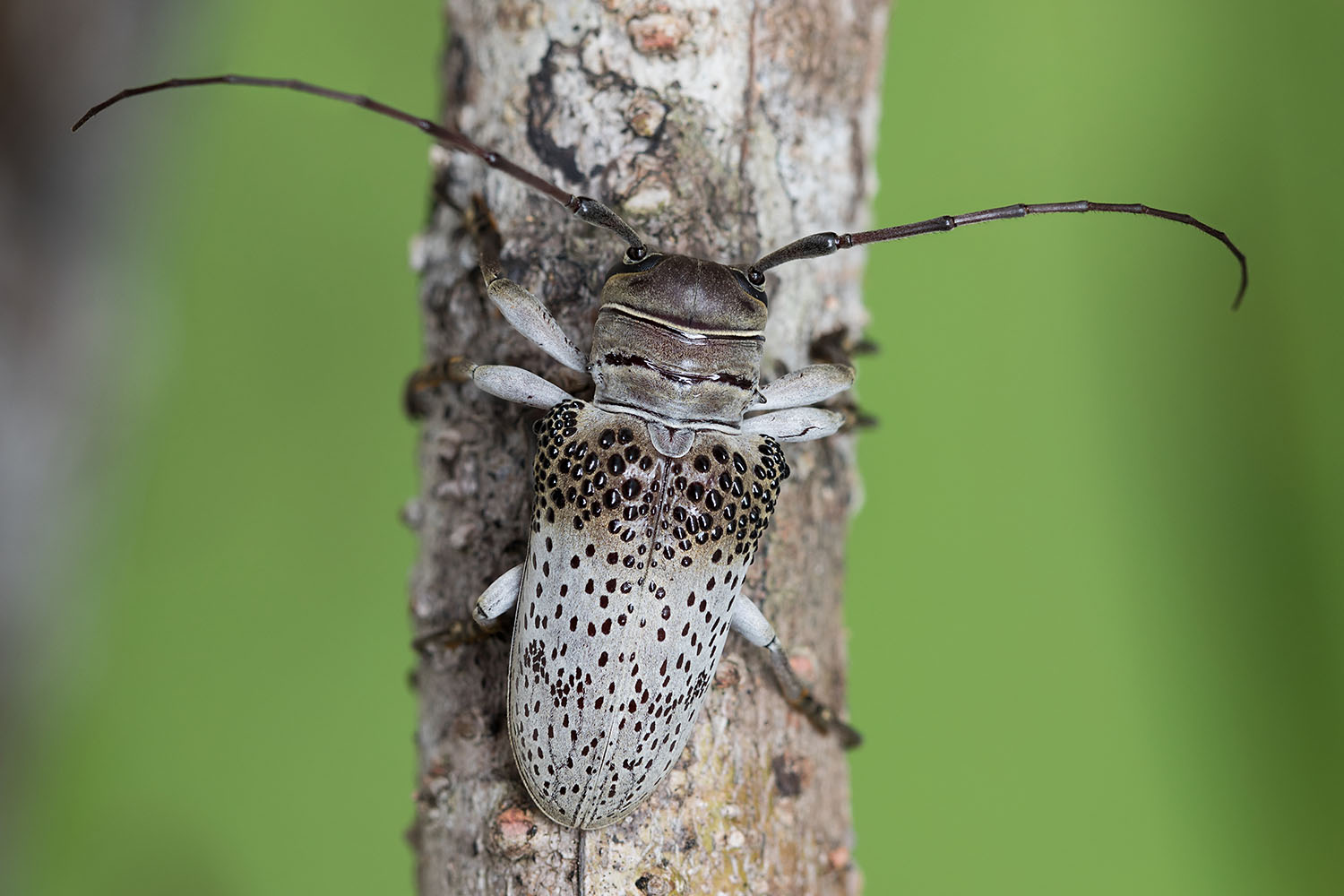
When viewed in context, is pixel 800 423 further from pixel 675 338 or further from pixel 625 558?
pixel 625 558

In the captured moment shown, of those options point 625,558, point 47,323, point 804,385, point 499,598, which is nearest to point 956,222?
point 804,385

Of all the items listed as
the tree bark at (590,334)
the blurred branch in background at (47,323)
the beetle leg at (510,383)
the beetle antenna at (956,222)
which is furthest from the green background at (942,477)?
the beetle leg at (510,383)

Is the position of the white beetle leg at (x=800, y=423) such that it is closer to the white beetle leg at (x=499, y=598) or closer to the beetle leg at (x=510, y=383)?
the beetle leg at (x=510, y=383)

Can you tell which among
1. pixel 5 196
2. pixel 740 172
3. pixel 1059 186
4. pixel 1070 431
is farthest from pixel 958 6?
pixel 5 196

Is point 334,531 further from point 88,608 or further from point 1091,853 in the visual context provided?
point 1091,853

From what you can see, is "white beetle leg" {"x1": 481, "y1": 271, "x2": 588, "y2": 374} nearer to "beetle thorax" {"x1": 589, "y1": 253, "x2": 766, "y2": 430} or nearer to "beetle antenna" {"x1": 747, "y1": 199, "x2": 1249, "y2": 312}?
"beetle thorax" {"x1": 589, "y1": 253, "x2": 766, "y2": 430}

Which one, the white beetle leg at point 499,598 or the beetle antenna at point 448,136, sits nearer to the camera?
the beetle antenna at point 448,136
